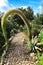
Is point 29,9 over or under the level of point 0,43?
over

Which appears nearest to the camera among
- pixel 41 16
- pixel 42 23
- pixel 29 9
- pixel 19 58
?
pixel 19 58

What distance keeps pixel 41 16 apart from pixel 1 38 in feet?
22.0

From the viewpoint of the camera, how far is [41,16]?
23.8 meters

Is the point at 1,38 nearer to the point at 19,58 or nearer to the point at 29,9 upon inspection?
the point at 19,58

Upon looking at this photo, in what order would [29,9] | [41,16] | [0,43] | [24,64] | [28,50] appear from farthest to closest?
1. [29,9]
2. [41,16]
3. [0,43]
4. [28,50]
5. [24,64]

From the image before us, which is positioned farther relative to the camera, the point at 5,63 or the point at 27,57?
the point at 27,57

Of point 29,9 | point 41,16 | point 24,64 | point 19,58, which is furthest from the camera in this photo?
point 29,9

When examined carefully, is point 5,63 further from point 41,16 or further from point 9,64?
point 41,16

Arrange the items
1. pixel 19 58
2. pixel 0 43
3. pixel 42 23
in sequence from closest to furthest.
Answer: pixel 19 58 → pixel 0 43 → pixel 42 23

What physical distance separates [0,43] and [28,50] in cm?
891

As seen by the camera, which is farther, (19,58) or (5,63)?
(19,58)

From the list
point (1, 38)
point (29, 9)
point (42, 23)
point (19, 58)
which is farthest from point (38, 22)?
point (29, 9)

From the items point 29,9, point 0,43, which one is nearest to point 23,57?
point 0,43

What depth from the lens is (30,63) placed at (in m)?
7.88
